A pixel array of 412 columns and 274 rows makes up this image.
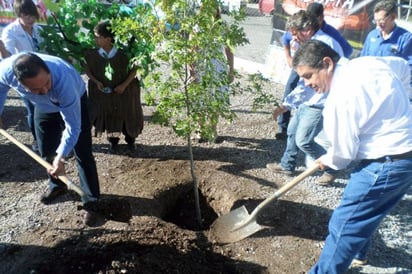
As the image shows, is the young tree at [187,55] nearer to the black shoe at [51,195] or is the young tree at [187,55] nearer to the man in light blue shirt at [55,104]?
the man in light blue shirt at [55,104]

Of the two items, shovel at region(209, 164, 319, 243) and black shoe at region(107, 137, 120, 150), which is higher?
black shoe at region(107, 137, 120, 150)

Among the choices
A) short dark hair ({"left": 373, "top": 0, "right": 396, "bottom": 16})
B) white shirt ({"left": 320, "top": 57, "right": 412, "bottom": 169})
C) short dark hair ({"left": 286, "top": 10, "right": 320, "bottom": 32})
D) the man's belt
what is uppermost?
short dark hair ({"left": 373, "top": 0, "right": 396, "bottom": 16})

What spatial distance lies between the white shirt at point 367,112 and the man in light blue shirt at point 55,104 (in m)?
1.88

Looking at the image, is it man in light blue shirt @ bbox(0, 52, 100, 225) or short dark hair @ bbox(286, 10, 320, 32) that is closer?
man in light blue shirt @ bbox(0, 52, 100, 225)

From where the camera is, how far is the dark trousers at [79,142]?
3.20 meters

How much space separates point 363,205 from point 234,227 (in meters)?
1.32

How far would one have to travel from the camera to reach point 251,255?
10.3 ft

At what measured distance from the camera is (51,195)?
375 centimetres

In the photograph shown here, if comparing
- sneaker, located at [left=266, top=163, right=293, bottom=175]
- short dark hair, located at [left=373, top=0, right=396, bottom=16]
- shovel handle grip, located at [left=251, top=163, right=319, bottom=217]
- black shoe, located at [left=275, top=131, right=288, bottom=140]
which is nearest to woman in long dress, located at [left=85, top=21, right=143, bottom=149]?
sneaker, located at [left=266, top=163, right=293, bottom=175]

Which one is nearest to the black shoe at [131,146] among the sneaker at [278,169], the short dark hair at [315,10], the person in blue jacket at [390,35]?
the sneaker at [278,169]

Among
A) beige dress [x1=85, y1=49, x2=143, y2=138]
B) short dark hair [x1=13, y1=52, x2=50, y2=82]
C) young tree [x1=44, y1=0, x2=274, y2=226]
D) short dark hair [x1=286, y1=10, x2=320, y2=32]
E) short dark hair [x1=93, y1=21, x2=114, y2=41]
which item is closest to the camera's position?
short dark hair [x1=13, y1=52, x2=50, y2=82]

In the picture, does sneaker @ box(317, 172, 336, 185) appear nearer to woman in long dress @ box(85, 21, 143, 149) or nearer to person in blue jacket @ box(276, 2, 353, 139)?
person in blue jacket @ box(276, 2, 353, 139)

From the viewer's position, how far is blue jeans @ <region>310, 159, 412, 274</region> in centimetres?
221

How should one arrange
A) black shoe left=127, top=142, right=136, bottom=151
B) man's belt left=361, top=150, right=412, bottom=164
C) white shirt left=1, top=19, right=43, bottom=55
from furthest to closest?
1. black shoe left=127, top=142, right=136, bottom=151
2. white shirt left=1, top=19, right=43, bottom=55
3. man's belt left=361, top=150, right=412, bottom=164
